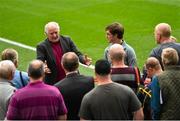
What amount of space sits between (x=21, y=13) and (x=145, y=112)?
10.7 m

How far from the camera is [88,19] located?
1642cm

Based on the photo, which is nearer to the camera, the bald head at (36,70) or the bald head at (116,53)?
the bald head at (36,70)

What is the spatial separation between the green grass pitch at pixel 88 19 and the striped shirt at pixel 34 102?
6.51 m

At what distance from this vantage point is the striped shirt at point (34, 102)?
6438 millimetres

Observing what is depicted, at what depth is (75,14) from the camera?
16984 mm

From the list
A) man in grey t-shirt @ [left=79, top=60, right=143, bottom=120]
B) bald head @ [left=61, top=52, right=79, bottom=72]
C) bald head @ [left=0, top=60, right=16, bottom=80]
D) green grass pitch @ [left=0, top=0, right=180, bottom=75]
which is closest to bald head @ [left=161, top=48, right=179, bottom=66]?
man in grey t-shirt @ [left=79, top=60, right=143, bottom=120]

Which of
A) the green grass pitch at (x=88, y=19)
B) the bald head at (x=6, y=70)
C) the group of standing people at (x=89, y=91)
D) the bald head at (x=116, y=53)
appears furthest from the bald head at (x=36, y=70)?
the green grass pitch at (x=88, y=19)

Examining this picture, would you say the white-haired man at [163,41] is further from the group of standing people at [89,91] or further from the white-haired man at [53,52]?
the white-haired man at [53,52]

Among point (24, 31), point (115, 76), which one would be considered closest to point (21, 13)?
point (24, 31)

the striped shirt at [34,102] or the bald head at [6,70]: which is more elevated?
the bald head at [6,70]

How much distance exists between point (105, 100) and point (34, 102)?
88 cm

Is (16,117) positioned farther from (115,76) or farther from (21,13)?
(21,13)

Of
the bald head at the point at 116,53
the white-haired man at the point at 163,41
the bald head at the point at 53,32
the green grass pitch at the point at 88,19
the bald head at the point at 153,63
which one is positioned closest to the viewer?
the bald head at the point at 116,53

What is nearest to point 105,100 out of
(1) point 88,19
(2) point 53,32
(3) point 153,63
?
(3) point 153,63
